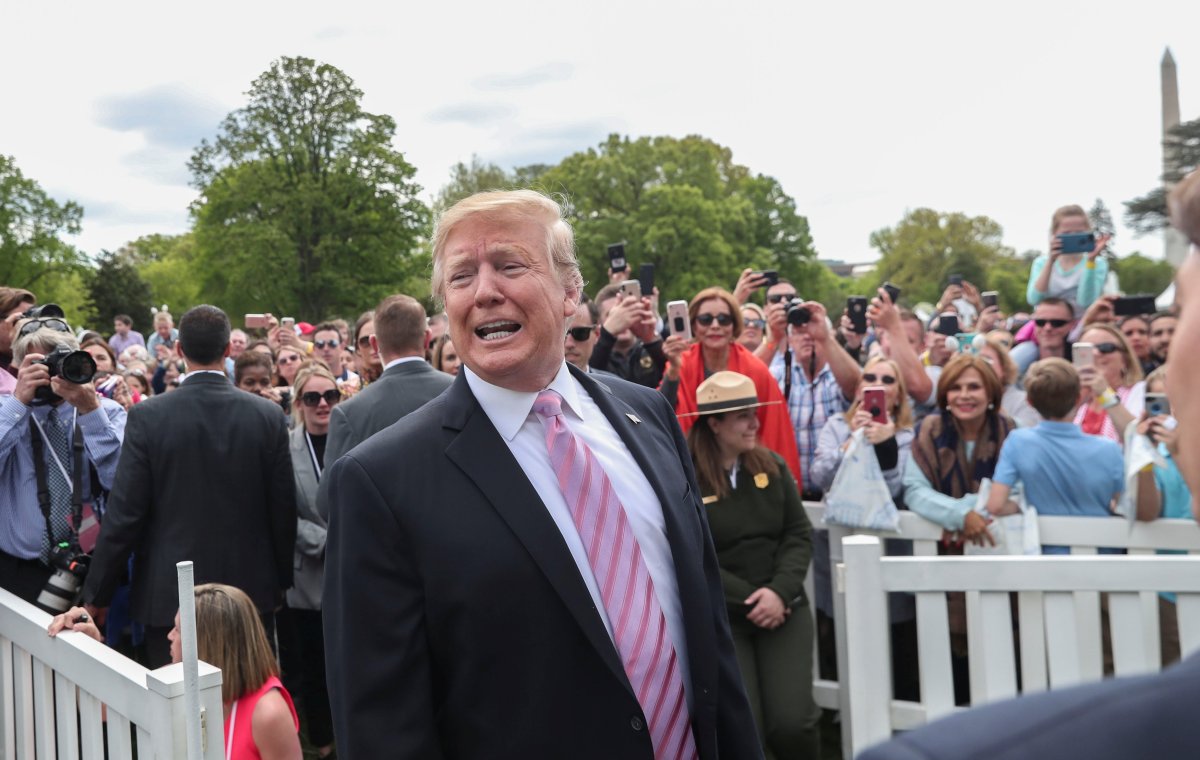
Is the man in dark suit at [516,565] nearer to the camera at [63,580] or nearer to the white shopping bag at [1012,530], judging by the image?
the white shopping bag at [1012,530]

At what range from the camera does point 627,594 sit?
215 centimetres

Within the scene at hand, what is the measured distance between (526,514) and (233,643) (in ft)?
6.72

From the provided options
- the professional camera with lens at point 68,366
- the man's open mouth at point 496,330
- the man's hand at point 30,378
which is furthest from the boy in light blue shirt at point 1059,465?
the man's hand at point 30,378

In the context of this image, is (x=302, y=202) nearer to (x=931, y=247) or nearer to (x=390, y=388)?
(x=390, y=388)

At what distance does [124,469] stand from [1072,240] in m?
6.61

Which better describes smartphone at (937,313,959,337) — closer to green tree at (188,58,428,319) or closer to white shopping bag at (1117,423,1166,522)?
white shopping bag at (1117,423,1166,522)

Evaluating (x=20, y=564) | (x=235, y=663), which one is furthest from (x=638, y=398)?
(x=20, y=564)

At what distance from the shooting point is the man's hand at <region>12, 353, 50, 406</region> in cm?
439

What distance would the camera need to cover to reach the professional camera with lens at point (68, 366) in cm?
439

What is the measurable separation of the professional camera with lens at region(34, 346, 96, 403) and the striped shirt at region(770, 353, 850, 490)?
3775 millimetres

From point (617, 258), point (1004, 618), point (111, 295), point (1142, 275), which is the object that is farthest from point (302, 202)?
point (1142, 275)

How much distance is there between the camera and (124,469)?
4.59 m

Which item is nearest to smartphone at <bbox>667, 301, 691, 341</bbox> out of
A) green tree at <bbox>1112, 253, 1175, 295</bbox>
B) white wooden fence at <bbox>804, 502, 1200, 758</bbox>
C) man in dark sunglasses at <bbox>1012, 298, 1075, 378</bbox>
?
white wooden fence at <bbox>804, 502, 1200, 758</bbox>

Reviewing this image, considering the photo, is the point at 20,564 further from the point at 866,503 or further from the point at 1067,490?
the point at 1067,490
